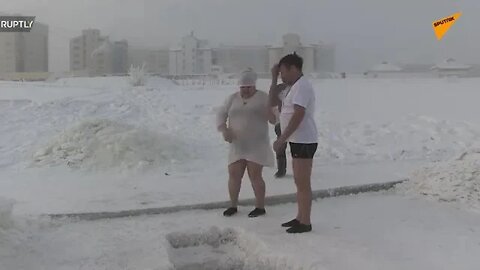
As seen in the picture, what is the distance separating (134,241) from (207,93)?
13527 mm

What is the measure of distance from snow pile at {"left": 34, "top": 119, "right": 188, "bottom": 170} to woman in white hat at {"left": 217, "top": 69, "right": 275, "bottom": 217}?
299 cm

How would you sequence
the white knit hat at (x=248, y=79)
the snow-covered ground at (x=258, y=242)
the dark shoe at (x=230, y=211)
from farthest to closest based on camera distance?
the dark shoe at (x=230, y=211) → the white knit hat at (x=248, y=79) → the snow-covered ground at (x=258, y=242)

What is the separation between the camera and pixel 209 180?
7773mm

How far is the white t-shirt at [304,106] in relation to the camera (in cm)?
483

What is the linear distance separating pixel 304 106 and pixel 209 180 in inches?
129

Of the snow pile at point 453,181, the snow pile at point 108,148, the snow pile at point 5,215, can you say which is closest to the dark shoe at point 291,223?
the snow pile at point 453,181

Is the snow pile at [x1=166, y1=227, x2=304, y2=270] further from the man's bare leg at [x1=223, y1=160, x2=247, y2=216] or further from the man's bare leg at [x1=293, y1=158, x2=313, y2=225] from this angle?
the man's bare leg at [x1=223, y1=160, x2=247, y2=216]

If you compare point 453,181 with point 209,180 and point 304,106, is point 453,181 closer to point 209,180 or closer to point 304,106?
point 304,106

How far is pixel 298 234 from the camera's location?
4.86 meters

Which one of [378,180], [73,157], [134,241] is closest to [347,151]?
[378,180]

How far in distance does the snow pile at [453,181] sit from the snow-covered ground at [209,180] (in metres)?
0.02

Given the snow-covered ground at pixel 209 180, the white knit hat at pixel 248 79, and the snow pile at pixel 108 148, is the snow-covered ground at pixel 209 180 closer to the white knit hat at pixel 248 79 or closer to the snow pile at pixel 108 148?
the snow pile at pixel 108 148

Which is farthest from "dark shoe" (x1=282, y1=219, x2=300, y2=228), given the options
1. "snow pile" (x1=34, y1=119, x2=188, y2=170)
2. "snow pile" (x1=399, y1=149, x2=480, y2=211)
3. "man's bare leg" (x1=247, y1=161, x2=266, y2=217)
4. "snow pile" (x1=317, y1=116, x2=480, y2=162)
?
"snow pile" (x1=317, y1=116, x2=480, y2=162)

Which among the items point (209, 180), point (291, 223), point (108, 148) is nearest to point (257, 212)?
point (291, 223)
